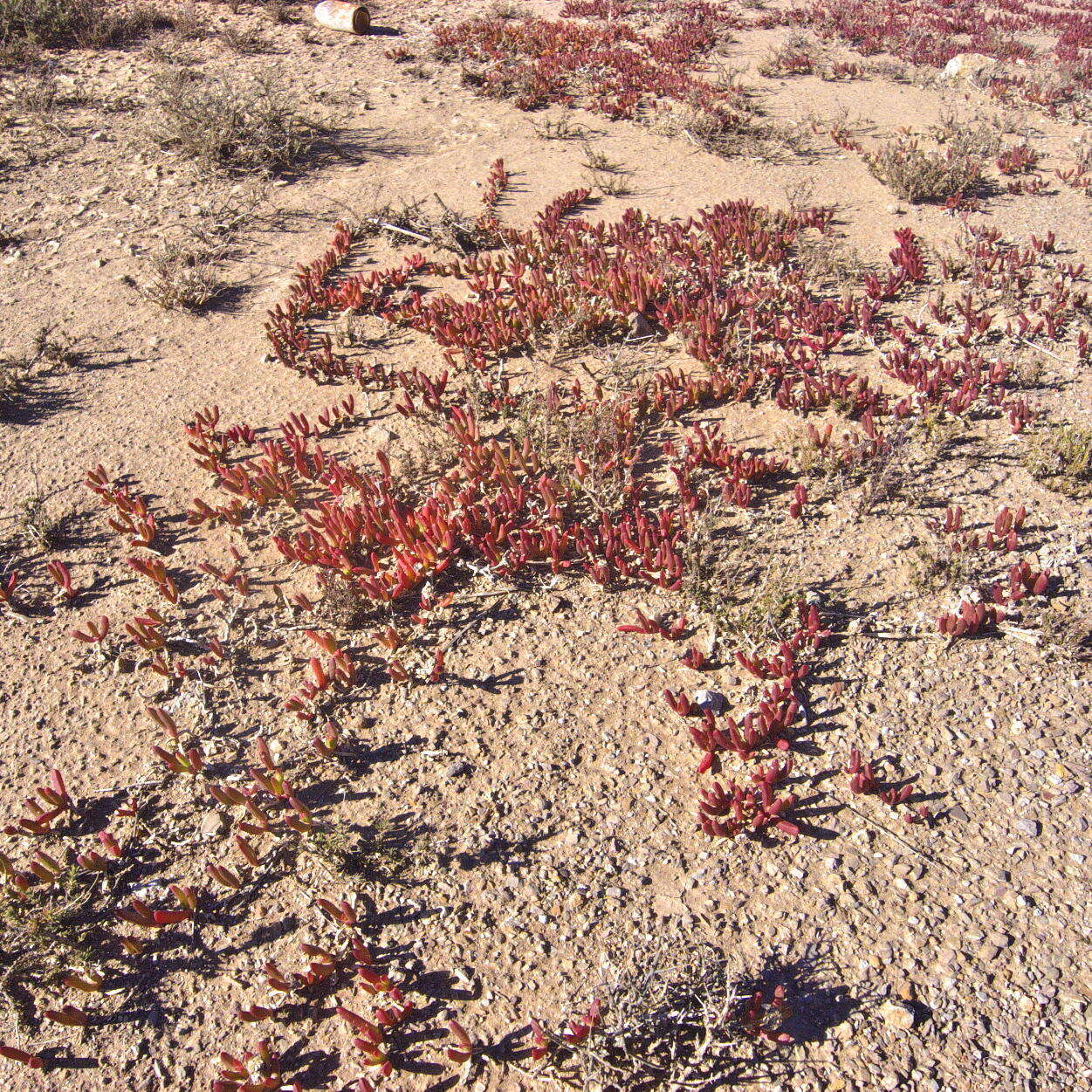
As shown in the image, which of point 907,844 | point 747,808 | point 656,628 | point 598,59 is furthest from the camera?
point 598,59

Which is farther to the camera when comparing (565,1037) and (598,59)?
(598,59)

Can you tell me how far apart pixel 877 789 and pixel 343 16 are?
52.8 ft

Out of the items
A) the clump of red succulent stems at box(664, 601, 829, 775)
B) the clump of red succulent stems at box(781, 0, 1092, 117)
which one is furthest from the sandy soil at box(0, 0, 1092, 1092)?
the clump of red succulent stems at box(781, 0, 1092, 117)

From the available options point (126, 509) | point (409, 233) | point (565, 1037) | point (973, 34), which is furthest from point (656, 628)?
point (973, 34)

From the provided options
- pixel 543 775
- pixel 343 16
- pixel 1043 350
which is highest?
pixel 343 16

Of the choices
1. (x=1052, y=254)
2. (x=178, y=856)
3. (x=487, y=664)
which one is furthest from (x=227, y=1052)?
(x=1052, y=254)

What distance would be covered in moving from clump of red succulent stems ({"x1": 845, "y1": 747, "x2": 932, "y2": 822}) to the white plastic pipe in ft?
51.6

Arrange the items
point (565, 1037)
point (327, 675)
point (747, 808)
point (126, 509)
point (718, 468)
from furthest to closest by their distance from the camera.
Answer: point (718, 468) → point (126, 509) → point (327, 675) → point (747, 808) → point (565, 1037)

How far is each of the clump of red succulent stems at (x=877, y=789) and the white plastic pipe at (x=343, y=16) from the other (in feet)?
51.6

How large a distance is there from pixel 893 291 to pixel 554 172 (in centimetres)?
519

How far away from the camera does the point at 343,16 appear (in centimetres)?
1399

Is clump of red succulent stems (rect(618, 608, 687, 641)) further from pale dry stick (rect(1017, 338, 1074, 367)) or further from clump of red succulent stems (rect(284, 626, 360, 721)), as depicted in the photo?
pale dry stick (rect(1017, 338, 1074, 367))

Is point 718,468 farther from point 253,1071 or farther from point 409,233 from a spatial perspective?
point 409,233

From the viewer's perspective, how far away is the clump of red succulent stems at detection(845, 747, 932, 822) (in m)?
3.79
